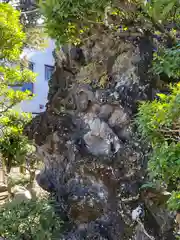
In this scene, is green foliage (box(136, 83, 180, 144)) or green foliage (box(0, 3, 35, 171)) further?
green foliage (box(0, 3, 35, 171))

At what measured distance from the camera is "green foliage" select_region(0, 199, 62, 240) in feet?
12.6

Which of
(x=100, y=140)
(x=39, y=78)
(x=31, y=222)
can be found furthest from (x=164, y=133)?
(x=39, y=78)

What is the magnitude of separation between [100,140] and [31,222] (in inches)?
54.9

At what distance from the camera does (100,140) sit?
414cm

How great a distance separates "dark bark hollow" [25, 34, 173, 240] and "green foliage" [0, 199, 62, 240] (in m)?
0.34

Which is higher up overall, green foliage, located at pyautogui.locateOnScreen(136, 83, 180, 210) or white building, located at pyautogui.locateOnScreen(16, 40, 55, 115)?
green foliage, located at pyautogui.locateOnScreen(136, 83, 180, 210)

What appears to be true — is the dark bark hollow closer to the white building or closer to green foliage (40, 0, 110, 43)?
green foliage (40, 0, 110, 43)

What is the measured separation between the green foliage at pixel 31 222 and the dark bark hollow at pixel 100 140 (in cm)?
34

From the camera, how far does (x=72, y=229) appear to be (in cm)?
430

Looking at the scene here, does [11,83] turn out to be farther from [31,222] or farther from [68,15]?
[68,15]

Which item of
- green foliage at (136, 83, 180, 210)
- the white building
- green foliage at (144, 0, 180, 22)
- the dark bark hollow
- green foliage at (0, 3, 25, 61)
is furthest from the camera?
the white building

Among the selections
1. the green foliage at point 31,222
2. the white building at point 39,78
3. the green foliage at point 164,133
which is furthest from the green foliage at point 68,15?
the white building at point 39,78

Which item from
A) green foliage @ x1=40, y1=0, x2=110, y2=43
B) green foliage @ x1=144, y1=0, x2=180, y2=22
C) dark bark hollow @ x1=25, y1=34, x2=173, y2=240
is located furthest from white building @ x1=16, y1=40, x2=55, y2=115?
green foliage @ x1=144, y1=0, x2=180, y2=22

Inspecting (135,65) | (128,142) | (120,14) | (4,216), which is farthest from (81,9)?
(4,216)
